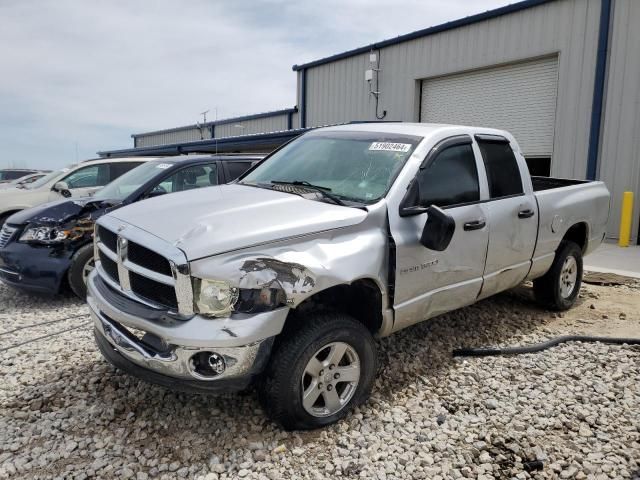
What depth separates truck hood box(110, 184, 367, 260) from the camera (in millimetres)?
2754

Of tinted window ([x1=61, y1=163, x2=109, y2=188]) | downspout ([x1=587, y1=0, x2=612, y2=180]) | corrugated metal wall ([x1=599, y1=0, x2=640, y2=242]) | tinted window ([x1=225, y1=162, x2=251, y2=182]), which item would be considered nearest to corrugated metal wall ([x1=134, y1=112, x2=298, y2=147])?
tinted window ([x1=61, y1=163, x2=109, y2=188])

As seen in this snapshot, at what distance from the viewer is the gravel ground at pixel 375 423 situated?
2.79 meters

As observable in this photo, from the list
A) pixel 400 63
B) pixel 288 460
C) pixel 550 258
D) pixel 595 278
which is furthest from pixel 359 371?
pixel 400 63

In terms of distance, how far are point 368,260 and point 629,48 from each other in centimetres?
1020

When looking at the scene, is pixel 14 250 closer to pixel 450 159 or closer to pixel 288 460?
pixel 288 460

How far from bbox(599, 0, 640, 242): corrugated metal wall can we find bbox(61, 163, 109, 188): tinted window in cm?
1009

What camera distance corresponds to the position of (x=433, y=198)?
3.70 meters

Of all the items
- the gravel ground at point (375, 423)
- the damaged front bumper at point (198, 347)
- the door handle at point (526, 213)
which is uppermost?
the door handle at point (526, 213)

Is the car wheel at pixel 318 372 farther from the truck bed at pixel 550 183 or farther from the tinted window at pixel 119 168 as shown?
the tinted window at pixel 119 168

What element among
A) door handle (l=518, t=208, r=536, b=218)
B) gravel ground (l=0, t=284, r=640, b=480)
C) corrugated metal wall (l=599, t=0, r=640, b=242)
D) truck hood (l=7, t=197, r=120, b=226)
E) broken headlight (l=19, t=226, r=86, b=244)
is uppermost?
corrugated metal wall (l=599, t=0, r=640, b=242)

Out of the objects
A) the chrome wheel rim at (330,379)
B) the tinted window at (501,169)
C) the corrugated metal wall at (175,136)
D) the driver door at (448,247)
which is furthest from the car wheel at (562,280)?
the corrugated metal wall at (175,136)

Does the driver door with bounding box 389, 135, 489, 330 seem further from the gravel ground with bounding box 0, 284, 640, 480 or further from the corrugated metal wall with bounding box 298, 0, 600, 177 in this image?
the corrugated metal wall with bounding box 298, 0, 600, 177

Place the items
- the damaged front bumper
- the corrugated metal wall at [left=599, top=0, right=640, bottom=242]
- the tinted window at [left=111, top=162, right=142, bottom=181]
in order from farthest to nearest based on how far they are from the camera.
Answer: the corrugated metal wall at [left=599, top=0, right=640, bottom=242]
the tinted window at [left=111, top=162, right=142, bottom=181]
the damaged front bumper

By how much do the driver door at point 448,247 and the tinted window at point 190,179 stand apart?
3.45m
